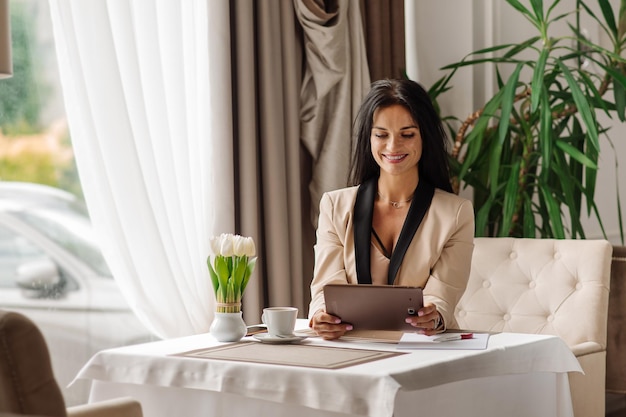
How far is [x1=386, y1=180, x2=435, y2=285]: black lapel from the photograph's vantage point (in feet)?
8.50

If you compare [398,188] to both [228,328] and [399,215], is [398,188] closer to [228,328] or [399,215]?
[399,215]

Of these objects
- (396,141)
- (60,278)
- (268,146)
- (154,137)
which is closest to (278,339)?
(396,141)

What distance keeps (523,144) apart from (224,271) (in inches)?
74.9

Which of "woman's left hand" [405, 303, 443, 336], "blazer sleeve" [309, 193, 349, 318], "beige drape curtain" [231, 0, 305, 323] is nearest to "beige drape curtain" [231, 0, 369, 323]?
"beige drape curtain" [231, 0, 305, 323]

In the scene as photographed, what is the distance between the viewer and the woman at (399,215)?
2.60m

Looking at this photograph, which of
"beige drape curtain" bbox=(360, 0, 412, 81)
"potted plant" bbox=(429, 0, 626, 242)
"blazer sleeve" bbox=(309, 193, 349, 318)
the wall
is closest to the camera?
"blazer sleeve" bbox=(309, 193, 349, 318)

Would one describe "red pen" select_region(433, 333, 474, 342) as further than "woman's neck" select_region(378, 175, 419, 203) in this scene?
No

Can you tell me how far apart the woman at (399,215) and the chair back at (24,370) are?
43.3 inches

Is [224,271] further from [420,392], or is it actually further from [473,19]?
[473,19]

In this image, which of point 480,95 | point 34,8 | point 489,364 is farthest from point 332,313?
point 480,95

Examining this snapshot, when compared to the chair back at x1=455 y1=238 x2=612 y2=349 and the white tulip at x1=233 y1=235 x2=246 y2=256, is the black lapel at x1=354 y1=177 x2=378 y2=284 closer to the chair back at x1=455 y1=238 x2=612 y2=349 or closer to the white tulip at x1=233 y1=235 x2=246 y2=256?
the white tulip at x1=233 y1=235 x2=246 y2=256

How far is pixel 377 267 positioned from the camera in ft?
8.63

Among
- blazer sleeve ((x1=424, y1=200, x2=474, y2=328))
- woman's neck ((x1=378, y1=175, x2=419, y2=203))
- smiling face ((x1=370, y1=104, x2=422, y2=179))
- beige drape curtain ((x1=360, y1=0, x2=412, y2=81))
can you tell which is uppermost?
beige drape curtain ((x1=360, y1=0, x2=412, y2=81))

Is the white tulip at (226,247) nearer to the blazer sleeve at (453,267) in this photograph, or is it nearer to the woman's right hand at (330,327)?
the woman's right hand at (330,327)
